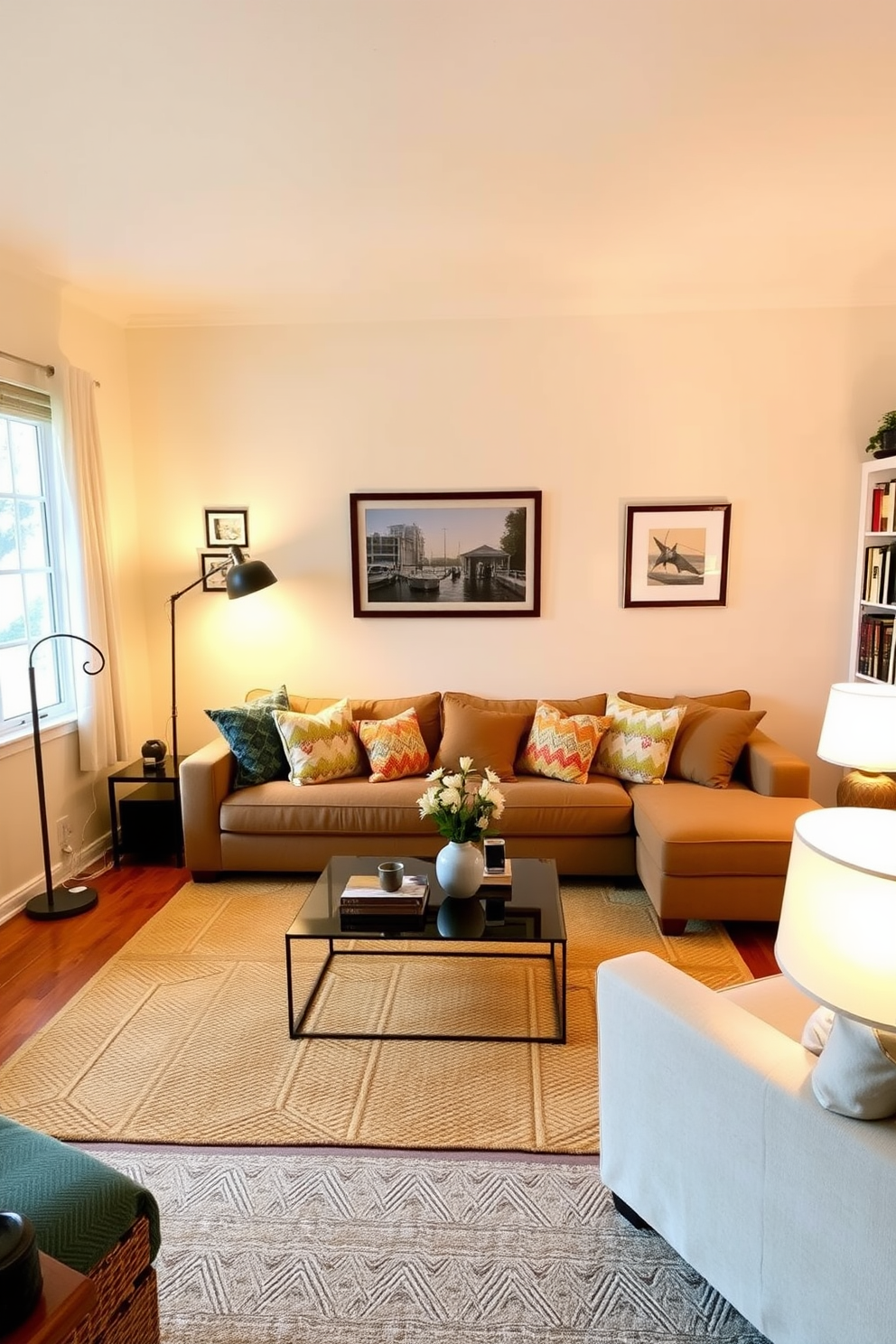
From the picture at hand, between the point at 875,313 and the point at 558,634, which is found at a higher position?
the point at 875,313

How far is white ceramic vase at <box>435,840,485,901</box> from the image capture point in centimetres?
267

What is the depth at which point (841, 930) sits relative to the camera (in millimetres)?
1172

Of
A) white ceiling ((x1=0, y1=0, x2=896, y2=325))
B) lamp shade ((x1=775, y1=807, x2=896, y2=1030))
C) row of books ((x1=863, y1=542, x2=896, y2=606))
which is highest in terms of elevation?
white ceiling ((x1=0, y1=0, x2=896, y2=325))

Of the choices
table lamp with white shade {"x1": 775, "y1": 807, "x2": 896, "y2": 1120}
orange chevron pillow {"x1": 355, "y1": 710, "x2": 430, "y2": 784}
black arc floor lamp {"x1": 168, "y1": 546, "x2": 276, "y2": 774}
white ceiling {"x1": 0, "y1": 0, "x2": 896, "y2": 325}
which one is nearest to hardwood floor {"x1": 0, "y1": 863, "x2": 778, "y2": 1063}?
black arc floor lamp {"x1": 168, "y1": 546, "x2": 276, "y2": 774}

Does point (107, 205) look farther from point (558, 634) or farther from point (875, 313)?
point (875, 313)

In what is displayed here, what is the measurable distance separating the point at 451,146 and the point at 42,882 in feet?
11.1

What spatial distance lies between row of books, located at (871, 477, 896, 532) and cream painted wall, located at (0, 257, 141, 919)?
→ 3.85 m

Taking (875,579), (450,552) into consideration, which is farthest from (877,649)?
(450,552)

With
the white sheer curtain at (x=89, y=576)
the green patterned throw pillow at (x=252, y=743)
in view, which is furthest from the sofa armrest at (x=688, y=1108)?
the white sheer curtain at (x=89, y=576)

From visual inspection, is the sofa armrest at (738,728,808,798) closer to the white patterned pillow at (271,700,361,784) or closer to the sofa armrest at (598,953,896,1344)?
the white patterned pillow at (271,700,361,784)

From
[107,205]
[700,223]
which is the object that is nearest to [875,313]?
[700,223]

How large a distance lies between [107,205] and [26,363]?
3.05ft


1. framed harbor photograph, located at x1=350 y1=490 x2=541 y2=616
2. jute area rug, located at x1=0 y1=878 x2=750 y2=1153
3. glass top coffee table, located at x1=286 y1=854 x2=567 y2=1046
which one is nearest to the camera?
jute area rug, located at x1=0 y1=878 x2=750 y2=1153

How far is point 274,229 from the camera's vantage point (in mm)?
3047
